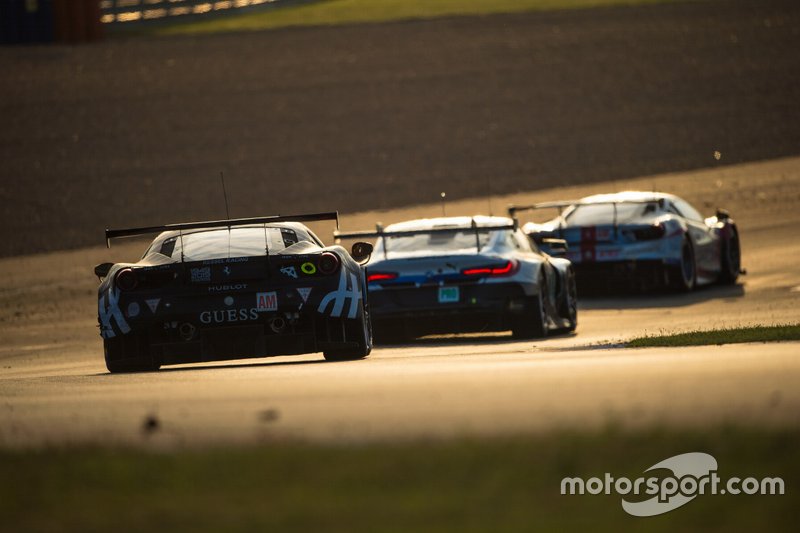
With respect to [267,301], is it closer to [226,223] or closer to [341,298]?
[341,298]

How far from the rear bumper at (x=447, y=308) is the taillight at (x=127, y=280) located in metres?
3.94

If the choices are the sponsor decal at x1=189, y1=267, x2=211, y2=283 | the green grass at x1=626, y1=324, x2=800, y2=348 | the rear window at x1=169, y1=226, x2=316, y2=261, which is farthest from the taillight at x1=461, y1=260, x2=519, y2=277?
the sponsor decal at x1=189, y1=267, x2=211, y2=283

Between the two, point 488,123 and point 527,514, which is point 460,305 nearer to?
point 527,514

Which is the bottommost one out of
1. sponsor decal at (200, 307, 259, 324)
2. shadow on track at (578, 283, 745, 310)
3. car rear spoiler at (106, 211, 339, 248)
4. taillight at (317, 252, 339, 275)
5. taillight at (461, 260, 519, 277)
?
shadow on track at (578, 283, 745, 310)

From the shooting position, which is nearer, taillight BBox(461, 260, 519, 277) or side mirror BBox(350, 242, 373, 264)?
side mirror BBox(350, 242, 373, 264)

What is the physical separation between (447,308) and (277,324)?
11.8 ft

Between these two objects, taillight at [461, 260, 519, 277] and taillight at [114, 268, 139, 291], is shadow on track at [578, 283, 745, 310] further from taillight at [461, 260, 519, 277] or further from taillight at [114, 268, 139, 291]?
taillight at [114, 268, 139, 291]

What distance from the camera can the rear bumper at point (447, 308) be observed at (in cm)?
1462

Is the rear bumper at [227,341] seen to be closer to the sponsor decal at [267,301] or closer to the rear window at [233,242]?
the sponsor decal at [267,301]

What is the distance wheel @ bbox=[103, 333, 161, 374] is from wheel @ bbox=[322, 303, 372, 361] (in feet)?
4.15

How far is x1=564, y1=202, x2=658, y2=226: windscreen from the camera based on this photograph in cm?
1950

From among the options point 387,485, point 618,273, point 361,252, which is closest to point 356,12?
point 618,273

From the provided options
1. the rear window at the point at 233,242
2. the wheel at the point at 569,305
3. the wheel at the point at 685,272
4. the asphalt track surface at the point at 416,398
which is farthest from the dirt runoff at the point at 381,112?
the asphalt track surface at the point at 416,398

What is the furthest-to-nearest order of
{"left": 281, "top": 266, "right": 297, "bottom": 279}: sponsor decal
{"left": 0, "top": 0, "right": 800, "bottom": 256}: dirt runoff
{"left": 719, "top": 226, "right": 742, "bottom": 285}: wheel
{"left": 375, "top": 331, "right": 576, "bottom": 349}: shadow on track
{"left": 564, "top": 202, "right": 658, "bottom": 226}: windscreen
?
{"left": 0, "top": 0, "right": 800, "bottom": 256}: dirt runoff, {"left": 719, "top": 226, "right": 742, "bottom": 285}: wheel, {"left": 564, "top": 202, "right": 658, "bottom": 226}: windscreen, {"left": 375, "top": 331, "right": 576, "bottom": 349}: shadow on track, {"left": 281, "top": 266, "right": 297, "bottom": 279}: sponsor decal
